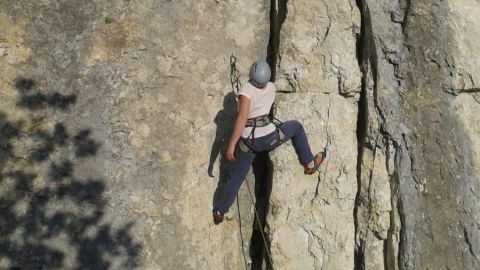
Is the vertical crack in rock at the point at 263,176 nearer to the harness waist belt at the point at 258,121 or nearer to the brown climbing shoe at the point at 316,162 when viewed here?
the brown climbing shoe at the point at 316,162

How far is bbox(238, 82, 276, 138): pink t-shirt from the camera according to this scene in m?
5.75

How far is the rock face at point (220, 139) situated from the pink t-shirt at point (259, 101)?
507mm

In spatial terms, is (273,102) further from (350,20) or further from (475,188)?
(475,188)

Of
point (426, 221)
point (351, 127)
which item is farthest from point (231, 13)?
point (426, 221)

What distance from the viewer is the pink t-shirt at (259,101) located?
226 inches

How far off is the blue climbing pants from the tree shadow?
4.18 feet

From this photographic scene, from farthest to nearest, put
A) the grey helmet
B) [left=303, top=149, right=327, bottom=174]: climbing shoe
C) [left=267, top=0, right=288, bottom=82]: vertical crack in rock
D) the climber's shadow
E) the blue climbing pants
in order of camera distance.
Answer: [left=267, top=0, right=288, bottom=82]: vertical crack in rock < the climber's shadow < [left=303, top=149, right=327, bottom=174]: climbing shoe < the blue climbing pants < the grey helmet

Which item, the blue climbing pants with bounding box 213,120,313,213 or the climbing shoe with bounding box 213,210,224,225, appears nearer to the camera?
the blue climbing pants with bounding box 213,120,313,213

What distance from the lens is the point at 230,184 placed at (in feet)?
20.4

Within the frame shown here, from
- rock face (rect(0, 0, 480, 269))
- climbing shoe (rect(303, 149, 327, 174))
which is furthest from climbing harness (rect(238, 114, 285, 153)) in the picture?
climbing shoe (rect(303, 149, 327, 174))

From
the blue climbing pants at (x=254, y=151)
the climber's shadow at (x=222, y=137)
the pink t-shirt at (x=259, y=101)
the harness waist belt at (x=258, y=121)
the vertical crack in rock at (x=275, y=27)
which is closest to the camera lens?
the pink t-shirt at (x=259, y=101)

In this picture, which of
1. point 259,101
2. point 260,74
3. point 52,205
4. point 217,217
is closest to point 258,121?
point 259,101

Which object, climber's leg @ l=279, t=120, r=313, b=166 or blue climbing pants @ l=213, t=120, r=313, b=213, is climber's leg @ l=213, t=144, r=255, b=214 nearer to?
blue climbing pants @ l=213, t=120, r=313, b=213

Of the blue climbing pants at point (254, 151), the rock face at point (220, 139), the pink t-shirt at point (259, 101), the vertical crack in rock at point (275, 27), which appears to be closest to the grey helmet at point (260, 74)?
the pink t-shirt at point (259, 101)
